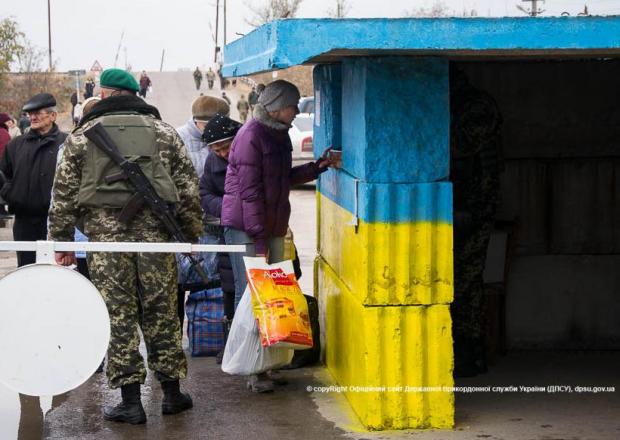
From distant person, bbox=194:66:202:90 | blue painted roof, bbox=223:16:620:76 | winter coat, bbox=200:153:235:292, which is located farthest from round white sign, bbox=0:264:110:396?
distant person, bbox=194:66:202:90

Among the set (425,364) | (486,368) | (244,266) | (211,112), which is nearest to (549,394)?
(486,368)

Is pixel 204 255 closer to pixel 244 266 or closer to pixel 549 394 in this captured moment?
pixel 244 266

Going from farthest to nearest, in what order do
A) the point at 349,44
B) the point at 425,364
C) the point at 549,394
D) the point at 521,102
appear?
the point at 521,102
the point at 549,394
the point at 425,364
the point at 349,44

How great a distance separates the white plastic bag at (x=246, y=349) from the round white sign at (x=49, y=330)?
4.36 ft

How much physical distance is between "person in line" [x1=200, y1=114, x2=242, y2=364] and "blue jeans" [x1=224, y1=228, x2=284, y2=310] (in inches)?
22.0

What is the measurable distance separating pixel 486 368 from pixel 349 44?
3023mm

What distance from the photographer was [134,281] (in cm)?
621

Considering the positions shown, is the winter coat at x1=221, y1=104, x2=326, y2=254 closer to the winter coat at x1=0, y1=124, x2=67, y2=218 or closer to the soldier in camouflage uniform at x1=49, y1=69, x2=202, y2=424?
the soldier in camouflage uniform at x1=49, y1=69, x2=202, y2=424

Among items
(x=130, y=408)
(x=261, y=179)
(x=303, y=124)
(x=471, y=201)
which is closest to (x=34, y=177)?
(x=261, y=179)

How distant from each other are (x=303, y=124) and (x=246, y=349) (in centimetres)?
1605

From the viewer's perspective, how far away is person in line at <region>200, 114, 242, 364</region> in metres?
7.59

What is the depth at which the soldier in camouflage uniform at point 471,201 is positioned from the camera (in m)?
6.73

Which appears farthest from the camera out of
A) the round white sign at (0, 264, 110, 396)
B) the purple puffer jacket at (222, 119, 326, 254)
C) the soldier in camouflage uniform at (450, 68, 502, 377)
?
the soldier in camouflage uniform at (450, 68, 502, 377)

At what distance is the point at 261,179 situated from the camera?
6676mm
